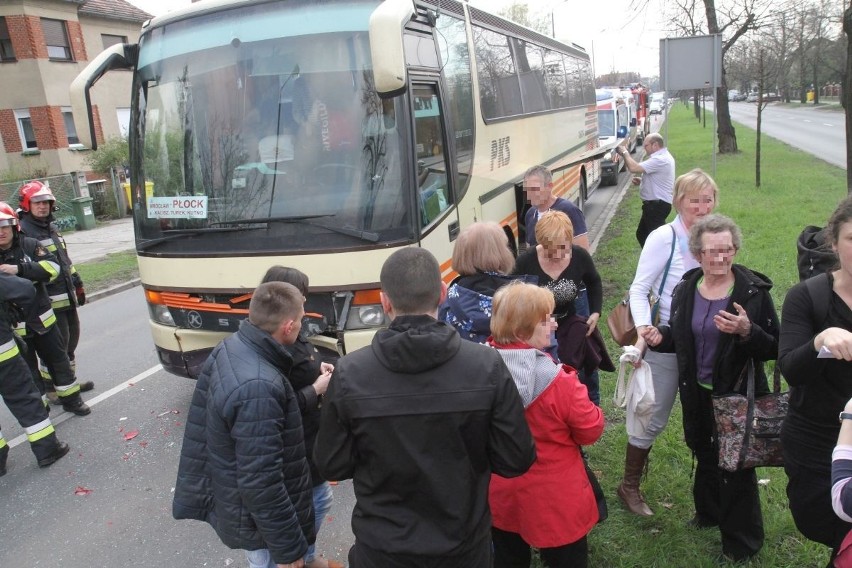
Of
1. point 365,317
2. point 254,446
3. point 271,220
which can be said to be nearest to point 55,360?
point 271,220

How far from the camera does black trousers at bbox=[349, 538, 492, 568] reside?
6.64 ft

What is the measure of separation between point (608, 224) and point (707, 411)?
9.44 metres

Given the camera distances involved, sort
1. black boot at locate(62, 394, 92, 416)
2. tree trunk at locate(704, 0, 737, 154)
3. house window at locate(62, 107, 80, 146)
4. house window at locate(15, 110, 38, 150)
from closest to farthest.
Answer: black boot at locate(62, 394, 92, 416)
tree trunk at locate(704, 0, 737, 154)
house window at locate(15, 110, 38, 150)
house window at locate(62, 107, 80, 146)

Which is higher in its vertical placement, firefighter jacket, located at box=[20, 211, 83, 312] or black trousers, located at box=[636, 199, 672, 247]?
firefighter jacket, located at box=[20, 211, 83, 312]

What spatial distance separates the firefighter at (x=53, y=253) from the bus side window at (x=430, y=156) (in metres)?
3.38

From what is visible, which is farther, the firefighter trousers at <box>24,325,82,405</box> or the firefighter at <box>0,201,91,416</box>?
the firefighter trousers at <box>24,325,82,405</box>

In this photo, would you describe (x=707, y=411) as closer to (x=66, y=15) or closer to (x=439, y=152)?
(x=439, y=152)

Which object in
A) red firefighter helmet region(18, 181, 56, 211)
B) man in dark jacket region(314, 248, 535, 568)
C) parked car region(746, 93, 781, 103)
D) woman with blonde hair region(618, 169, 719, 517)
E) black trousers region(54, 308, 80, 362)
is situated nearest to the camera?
man in dark jacket region(314, 248, 535, 568)

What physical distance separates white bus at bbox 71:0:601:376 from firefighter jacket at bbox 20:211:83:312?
49.2 inches

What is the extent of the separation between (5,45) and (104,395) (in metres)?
25.1

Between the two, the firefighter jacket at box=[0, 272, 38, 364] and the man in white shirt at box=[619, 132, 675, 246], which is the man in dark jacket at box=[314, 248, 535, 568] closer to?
the firefighter jacket at box=[0, 272, 38, 364]

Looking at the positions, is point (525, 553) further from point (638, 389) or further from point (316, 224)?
point (316, 224)

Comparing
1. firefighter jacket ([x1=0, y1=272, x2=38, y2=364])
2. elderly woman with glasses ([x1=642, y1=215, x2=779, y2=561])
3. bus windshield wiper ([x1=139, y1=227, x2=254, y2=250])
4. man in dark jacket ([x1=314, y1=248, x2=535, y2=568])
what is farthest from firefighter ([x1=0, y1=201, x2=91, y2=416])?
elderly woman with glasses ([x1=642, y1=215, x2=779, y2=561])

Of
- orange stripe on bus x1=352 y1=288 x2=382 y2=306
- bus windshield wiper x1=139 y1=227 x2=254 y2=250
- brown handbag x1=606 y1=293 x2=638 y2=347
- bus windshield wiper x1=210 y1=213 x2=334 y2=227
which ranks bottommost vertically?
brown handbag x1=606 y1=293 x2=638 y2=347
